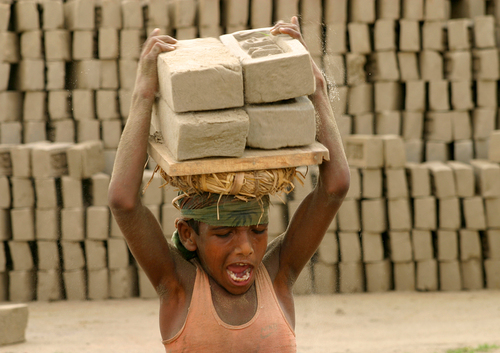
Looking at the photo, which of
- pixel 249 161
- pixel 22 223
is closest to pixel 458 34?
pixel 22 223

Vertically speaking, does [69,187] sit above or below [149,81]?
below

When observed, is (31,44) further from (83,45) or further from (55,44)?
(83,45)

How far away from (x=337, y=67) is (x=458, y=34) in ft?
4.83

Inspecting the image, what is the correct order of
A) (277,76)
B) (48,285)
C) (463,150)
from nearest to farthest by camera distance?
(277,76), (48,285), (463,150)

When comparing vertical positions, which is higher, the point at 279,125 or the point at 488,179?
the point at 279,125

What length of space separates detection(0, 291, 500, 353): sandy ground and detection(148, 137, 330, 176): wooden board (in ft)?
13.6

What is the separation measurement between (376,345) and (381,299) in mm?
1405

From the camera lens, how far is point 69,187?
282 inches

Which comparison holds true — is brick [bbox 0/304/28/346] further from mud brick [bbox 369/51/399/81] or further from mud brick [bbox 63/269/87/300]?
mud brick [bbox 369/51/399/81]

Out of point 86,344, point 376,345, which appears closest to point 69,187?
point 86,344

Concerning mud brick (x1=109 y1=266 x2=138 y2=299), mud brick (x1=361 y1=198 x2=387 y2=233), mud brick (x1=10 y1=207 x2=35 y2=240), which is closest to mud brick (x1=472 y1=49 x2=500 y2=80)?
mud brick (x1=361 y1=198 x2=387 y2=233)

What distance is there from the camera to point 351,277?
7.44 metres

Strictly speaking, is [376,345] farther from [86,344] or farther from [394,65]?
[394,65]

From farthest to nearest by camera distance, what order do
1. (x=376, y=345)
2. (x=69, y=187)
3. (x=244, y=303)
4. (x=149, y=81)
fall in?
1. (x=69, y=187)
2. (x=376, y=345)
3. (x=244, y=303)
4. (x=149, y=81)
